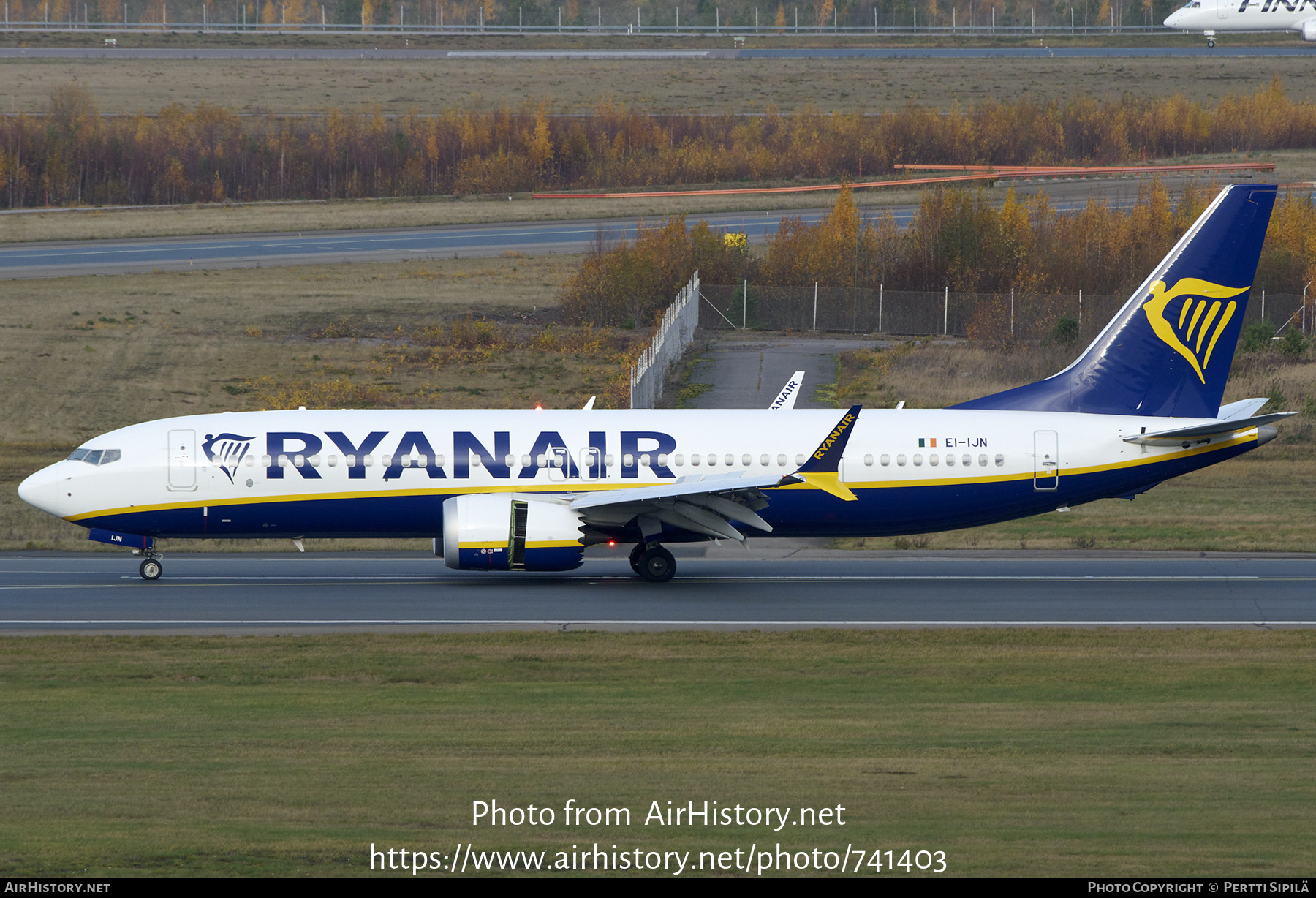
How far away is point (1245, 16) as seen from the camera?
14138 centimetres

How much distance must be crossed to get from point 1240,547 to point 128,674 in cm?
2767

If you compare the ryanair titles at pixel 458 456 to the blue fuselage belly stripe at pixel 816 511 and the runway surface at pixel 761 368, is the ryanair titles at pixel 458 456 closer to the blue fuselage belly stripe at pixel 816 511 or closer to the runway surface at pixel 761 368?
the blue fuselage belly stripe at pixel 816 511

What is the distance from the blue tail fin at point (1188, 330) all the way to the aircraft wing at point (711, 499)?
22.0ft

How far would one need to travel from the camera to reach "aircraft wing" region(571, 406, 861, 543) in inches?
1189

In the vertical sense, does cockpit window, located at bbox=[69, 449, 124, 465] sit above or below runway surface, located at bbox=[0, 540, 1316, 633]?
above

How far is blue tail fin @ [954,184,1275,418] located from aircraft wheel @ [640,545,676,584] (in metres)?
9.57

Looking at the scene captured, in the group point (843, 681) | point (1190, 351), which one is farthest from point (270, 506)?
point (1190, 351)

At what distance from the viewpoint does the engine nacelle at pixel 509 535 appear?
30.4 meters

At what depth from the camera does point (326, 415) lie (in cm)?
3253

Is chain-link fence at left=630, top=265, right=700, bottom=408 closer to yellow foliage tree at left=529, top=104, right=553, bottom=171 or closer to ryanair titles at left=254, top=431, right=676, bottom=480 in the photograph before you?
ryanair titles at left=254, top=431, right=676, bottom=480

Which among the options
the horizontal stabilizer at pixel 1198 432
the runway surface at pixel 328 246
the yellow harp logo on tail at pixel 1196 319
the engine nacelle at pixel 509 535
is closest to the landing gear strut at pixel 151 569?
the engine nacelle at pixel 509 535

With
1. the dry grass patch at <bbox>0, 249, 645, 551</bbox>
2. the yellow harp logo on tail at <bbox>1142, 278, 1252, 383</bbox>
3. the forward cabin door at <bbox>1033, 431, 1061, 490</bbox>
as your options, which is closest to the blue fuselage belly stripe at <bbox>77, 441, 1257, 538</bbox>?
the forward cabin door at <bbox>1033, 431, 1061, 490</bbox>

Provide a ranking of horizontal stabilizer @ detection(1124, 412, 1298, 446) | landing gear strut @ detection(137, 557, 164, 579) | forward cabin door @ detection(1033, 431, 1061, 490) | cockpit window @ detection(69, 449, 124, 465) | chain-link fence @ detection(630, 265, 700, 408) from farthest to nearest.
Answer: chain-link fence @ detection(630, 265, 700, 408)
forward cabin door @ detection(1033, 431, 1061, 490)
landing gear strut @ detection(137, 557, 164, 579)
cockpit window @ detection(69, 449, 124, 465)
horizontal stabilizer @ detection(1124, 412, 1298, 446)

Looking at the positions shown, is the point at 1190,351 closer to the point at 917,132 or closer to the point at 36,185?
the point at 917,132
